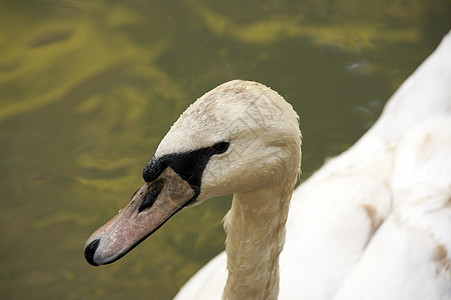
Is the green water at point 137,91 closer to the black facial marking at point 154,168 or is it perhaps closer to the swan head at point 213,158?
the swan head at point 213,158

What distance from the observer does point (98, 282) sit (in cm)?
376

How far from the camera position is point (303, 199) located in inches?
131

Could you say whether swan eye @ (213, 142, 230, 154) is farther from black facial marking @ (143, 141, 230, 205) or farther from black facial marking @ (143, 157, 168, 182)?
black facial marking @ (143, 157, 168, 182)

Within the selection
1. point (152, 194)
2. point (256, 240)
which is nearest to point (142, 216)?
point (152, 194)

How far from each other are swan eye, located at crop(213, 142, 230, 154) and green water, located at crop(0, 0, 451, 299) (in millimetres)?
2062

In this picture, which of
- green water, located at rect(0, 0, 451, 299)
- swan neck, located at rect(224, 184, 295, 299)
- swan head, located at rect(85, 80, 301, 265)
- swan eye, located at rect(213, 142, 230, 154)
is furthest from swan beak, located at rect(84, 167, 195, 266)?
green water, located at rect(0, 0, 451, 299)

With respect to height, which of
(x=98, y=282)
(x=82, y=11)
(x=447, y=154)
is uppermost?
(x=82, y=11)

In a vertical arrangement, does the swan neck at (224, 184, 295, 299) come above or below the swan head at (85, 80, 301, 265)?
below

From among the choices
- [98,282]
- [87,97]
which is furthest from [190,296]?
[87,97]

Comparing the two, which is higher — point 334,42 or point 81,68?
point 81,68

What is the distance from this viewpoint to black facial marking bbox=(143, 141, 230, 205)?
74.7 inches

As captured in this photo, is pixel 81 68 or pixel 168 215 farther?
pixel 81 68

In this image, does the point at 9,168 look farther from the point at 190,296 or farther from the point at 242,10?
the point at 242,10

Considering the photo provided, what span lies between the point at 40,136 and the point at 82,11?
3.84ft
